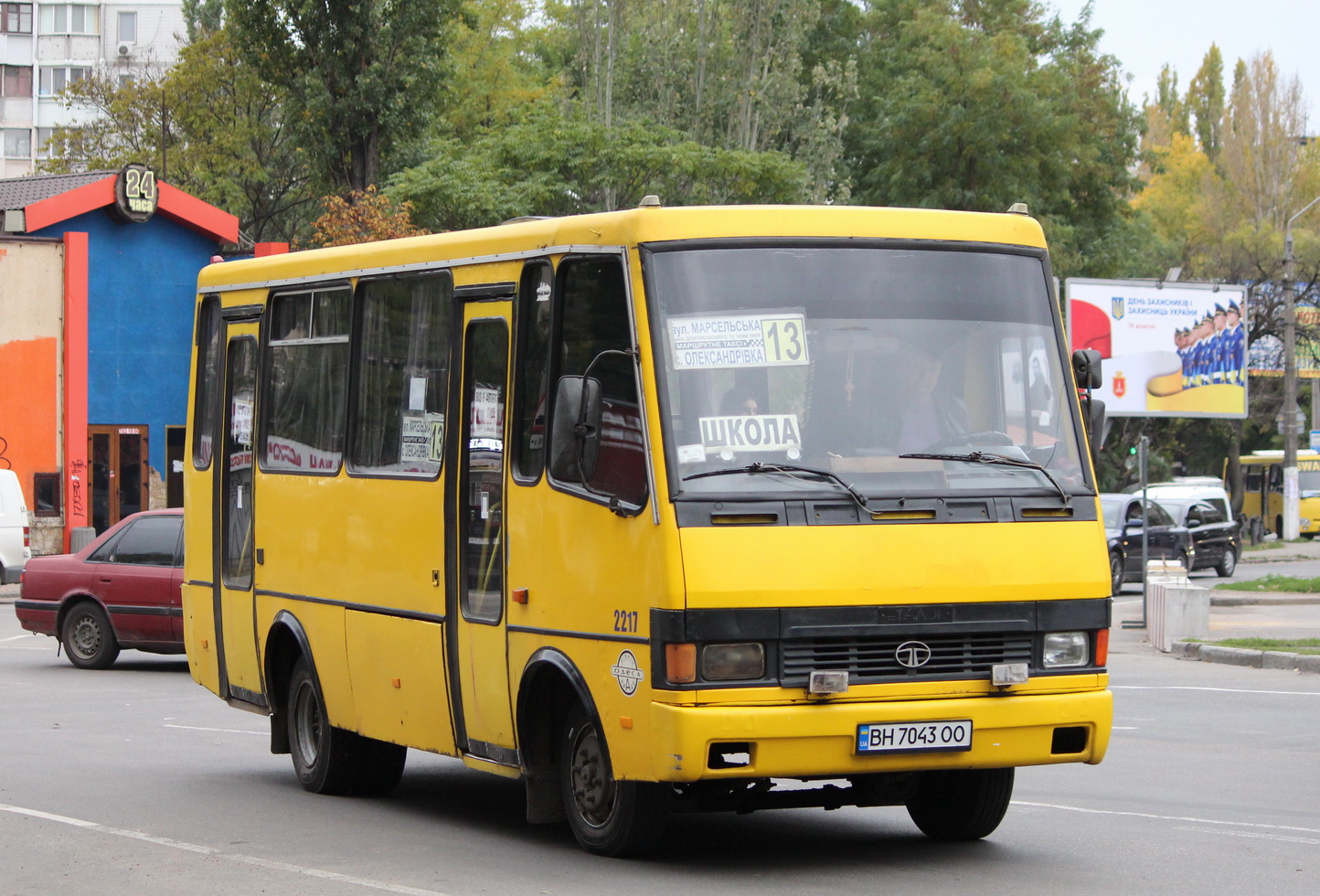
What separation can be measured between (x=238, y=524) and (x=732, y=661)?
5634 millimetres

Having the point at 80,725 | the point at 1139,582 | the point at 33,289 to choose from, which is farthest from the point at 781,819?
the point at 33,289

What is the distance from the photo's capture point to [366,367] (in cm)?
1052

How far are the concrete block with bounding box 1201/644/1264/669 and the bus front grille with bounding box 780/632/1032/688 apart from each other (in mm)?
13661

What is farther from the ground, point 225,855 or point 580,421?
point 580,421

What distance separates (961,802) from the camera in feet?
29.1

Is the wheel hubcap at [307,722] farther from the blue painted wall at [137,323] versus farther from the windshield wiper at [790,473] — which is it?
the blue painted wall at [137,323]

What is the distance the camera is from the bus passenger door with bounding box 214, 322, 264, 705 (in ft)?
39.2

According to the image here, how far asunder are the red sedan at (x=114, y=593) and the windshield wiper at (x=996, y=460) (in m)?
13.5

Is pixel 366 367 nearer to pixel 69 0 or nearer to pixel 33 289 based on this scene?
pixel 33 289

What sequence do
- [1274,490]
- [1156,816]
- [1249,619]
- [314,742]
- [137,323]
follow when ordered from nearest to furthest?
[1156,816] → [314,742] → [1249,619] → [137,323] → [1274,490]

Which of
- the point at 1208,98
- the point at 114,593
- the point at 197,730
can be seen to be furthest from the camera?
the point at 1208,98

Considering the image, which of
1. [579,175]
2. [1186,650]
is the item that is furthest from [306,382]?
[579,175]

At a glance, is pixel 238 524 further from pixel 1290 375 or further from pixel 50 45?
pixel 50 45

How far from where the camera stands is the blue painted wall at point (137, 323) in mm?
39688
